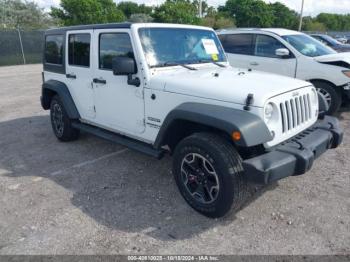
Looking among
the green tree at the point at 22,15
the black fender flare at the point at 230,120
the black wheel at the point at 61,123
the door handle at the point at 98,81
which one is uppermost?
the green tree at the point at 22,15

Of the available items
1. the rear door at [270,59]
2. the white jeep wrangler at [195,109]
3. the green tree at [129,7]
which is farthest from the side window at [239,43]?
the green tree at [129,7]

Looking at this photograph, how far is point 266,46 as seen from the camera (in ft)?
23.7

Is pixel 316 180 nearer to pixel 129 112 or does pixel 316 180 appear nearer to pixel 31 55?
pixel 129 112

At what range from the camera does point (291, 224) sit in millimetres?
3131

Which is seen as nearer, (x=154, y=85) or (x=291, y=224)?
(x=291, y=224)

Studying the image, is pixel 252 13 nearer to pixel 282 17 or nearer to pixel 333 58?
pixel 282 17

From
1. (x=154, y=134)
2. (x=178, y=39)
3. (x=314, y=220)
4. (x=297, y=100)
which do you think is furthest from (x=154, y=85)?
(x=314, y=220)

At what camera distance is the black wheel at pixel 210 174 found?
2.92m

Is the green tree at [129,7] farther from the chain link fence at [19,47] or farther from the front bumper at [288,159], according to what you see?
the front bumper at [288,159]

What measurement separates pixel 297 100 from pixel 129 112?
201cm

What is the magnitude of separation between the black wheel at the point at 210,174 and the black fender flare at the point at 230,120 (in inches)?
8.0

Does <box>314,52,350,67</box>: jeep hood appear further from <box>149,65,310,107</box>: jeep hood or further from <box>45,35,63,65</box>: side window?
<box>45,35,63,65</box>: side window

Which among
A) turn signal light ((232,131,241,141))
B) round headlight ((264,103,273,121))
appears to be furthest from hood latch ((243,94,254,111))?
turn signal light ((232,131,241,141))

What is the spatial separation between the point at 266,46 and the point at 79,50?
4.33 metres
